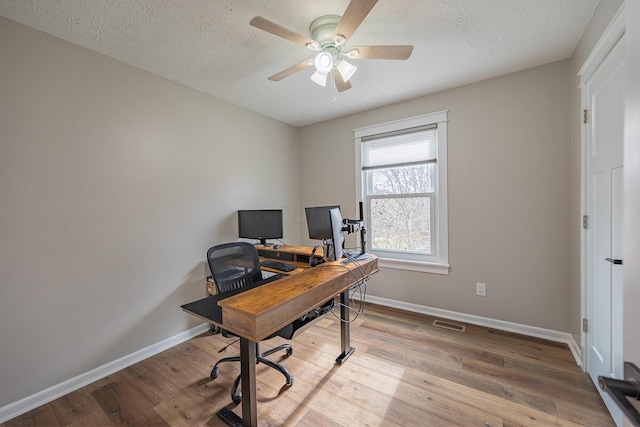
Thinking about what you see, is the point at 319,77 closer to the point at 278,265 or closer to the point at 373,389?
the point at 278,265

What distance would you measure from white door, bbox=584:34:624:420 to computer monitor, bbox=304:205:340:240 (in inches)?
67.7

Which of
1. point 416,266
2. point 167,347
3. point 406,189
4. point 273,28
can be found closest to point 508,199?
point 406,189

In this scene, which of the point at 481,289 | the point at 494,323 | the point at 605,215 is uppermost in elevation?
the point at 605,215

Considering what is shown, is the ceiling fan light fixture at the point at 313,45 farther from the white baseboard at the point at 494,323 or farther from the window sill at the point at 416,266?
the white baseboard at the point at 494,323

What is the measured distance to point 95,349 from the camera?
2023 mm

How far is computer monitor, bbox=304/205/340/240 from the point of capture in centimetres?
213

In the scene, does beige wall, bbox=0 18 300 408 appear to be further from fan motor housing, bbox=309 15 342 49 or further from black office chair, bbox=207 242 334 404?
fan motor housing, bbox=309 15 342 49

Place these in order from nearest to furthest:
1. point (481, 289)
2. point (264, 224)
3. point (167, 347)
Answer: point (167, 347)
point (481, 289)
point (264, 224)

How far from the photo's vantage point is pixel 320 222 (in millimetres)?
2221

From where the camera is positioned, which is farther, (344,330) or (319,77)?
(344,330)

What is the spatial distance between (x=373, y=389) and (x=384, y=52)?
7.63 ft

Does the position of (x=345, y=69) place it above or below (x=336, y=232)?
above

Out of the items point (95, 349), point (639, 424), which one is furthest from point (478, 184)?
point (95, 349)

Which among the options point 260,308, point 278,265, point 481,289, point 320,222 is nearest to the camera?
point 260,308
